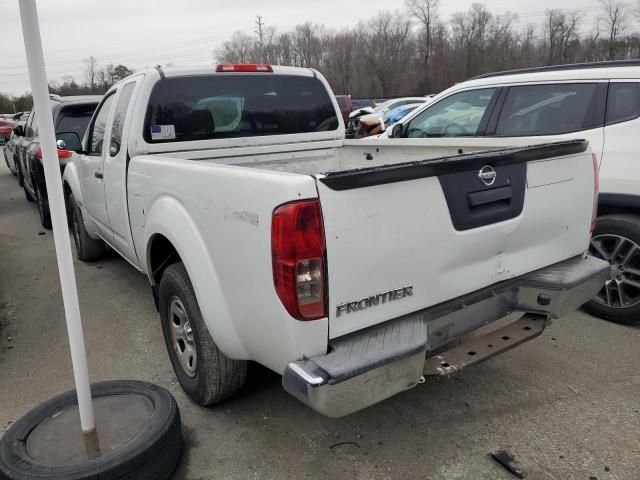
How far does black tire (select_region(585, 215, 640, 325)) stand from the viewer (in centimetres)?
387

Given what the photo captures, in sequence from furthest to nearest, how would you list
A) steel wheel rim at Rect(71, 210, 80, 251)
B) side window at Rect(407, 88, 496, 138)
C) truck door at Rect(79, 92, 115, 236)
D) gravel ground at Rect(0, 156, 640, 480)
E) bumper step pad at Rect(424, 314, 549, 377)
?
1. steel wheel rim at Rect(71, 210, 80, 251)
2. side window at Rect(407, 88, 496, 138)
3. truck door at Rect(79, 92, 115, 236)
4. gravel ground at Rect(0, 156, 640, 480)
5. bumper step pad at Rect(424, 314, 549, 377)

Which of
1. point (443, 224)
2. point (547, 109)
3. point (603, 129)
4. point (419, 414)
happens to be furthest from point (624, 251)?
point (443, 224)

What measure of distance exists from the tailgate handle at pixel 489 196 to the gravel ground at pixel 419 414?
1.28 meters

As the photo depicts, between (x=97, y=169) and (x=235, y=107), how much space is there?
4.69ft

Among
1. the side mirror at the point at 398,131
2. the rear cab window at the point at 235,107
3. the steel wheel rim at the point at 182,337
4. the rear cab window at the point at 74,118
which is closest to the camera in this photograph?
the steel wheel rim at the point at 182,337

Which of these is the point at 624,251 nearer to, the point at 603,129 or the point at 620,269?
the point at 620,269

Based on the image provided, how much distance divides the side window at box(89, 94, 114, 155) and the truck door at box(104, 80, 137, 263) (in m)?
0.34

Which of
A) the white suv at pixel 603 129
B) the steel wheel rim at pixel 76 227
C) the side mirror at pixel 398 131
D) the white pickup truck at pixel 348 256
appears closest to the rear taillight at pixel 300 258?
the white pickup truck at pixel 348 256

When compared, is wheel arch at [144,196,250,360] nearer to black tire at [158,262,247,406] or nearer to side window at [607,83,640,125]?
black tire at [158,262,247,406]

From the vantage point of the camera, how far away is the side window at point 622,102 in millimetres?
3865

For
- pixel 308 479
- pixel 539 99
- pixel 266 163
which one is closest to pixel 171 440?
pixel 308 479

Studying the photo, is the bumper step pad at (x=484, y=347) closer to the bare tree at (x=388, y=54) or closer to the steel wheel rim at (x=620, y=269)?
the steel wheel rim at (x=620, y=269)

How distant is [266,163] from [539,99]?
244cm

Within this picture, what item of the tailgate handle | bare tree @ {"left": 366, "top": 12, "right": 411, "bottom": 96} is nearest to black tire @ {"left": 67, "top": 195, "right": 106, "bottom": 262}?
the tailgate handle
